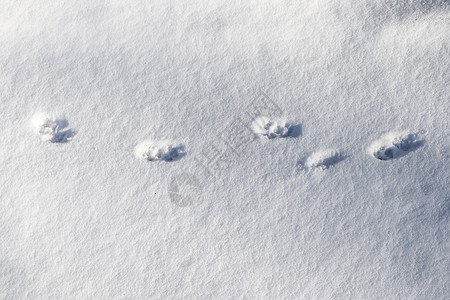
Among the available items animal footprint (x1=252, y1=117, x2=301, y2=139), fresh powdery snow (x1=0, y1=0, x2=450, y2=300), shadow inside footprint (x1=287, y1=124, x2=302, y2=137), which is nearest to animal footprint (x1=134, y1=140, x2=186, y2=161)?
fresh powdery snow (x1=0, y1=0, x2=450, y2=300)

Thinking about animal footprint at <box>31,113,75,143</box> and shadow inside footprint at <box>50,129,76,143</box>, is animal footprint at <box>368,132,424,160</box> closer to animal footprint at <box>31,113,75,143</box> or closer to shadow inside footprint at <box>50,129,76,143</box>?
shadow inside footprint at <box>50,129,76,143</box>

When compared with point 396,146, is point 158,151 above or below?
above

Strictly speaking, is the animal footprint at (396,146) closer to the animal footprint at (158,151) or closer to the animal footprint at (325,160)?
the animal footprint at (325,160)

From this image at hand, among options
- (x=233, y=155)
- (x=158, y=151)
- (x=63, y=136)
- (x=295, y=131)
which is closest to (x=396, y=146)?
(x=295, y=131)
